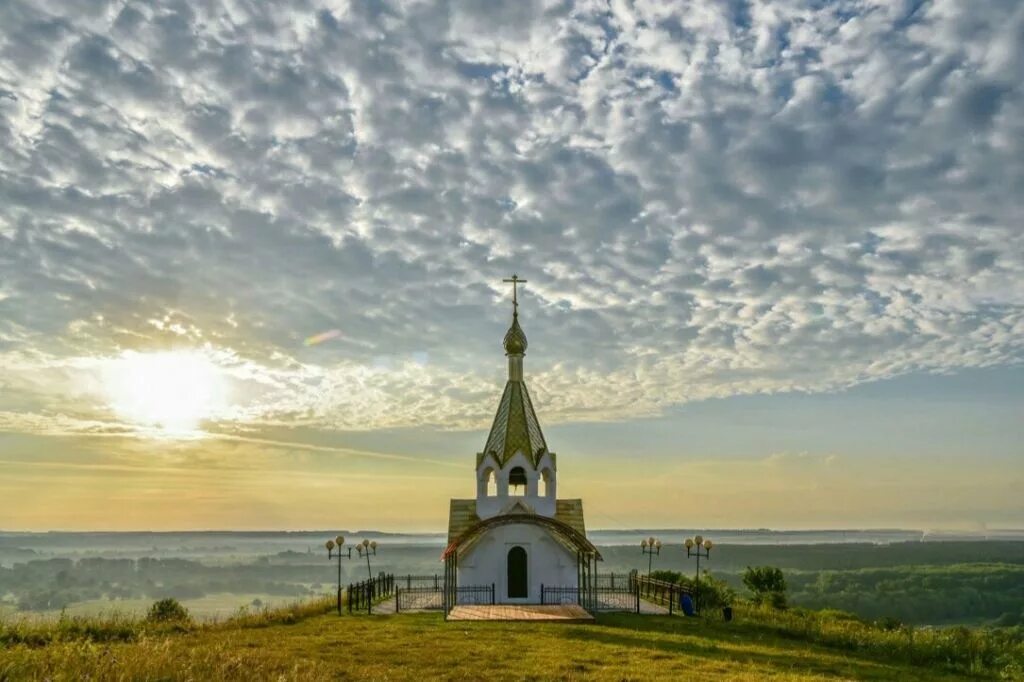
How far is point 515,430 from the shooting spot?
113 ft

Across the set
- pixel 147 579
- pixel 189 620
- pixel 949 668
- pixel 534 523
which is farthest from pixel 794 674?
pixel 147 579

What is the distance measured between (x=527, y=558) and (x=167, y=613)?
13077mm

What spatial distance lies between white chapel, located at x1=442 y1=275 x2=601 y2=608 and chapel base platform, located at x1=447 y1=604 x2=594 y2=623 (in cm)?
69

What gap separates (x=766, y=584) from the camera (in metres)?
35.2

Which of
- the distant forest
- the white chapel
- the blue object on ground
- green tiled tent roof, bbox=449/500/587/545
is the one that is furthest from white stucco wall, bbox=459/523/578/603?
the distant forest

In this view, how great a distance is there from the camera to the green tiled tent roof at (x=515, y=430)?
33750mm

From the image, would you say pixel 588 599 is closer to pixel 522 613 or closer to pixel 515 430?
pixel 522 613

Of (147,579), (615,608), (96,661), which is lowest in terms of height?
(147,579)

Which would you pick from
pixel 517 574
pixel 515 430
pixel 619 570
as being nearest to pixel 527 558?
pixel 517 574

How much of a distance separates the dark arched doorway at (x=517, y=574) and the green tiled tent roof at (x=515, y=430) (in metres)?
4.01

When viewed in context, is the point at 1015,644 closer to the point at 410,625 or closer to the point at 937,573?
the point at 410,625

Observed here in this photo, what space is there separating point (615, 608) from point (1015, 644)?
42.5ft

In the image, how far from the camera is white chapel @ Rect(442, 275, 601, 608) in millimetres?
29453

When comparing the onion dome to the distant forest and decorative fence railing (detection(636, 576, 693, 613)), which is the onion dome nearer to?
decorative fence railing (detection(636, 576, 693, 613))
